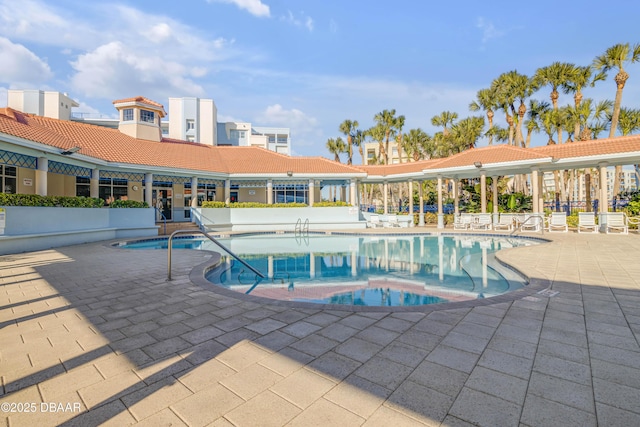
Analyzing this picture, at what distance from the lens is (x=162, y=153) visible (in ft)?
66.6

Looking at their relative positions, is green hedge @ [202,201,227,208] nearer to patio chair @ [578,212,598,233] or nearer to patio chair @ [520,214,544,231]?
patio chair @ [520,214,544,231]

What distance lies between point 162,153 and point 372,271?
59.0 ft

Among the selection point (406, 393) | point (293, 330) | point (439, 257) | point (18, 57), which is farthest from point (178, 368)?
point (18, 57)

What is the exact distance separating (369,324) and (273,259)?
23.6 ft

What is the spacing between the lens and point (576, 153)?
51.0 ft

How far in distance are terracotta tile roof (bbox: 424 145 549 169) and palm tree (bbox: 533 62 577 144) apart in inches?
437

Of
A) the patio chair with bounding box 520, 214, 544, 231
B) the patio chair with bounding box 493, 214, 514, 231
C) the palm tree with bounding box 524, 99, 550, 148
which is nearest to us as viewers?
the patio chair with bounding box 520, 214, 544, 231

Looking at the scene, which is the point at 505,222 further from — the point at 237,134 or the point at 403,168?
the point at 237,134

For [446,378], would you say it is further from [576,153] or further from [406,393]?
[576,153]

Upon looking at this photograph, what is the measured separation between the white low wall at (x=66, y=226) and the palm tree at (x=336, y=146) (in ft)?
95.2

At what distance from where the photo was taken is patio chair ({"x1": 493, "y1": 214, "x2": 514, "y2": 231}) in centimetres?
1778

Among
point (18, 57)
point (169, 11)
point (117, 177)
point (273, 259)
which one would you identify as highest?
point (18, 57)

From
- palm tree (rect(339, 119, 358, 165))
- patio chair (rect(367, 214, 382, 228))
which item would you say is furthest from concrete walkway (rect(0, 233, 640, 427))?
palm tree (rect(339, 119, 358, 165))

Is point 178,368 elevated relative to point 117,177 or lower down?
lower down
